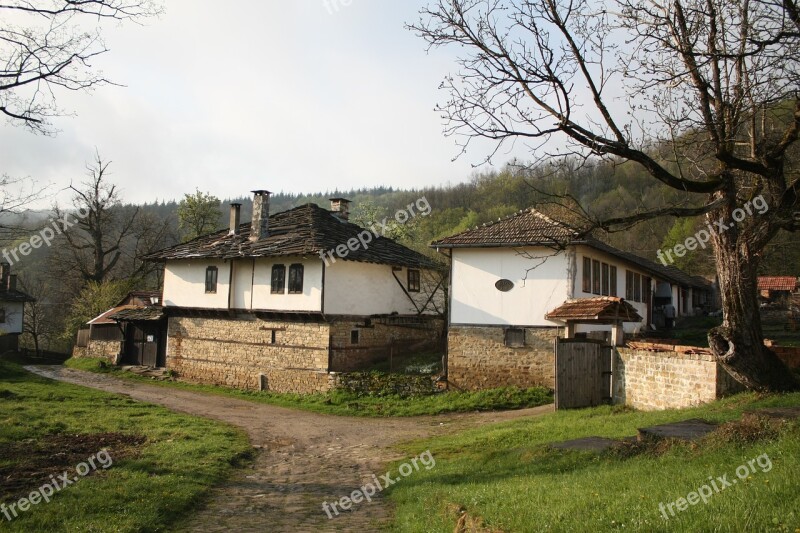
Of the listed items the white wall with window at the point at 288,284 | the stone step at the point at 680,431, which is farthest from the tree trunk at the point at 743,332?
the white wall with window at the point at 288,284

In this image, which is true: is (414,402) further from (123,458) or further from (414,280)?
(123,458)

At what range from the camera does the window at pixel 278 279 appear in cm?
2361

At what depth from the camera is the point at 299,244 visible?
23094 mm

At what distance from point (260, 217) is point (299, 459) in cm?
1511

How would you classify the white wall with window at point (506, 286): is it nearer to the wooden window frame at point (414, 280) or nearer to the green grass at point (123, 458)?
the wooden window frame at point (414, 280)

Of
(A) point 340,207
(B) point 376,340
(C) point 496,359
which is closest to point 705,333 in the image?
(C) point 496,359

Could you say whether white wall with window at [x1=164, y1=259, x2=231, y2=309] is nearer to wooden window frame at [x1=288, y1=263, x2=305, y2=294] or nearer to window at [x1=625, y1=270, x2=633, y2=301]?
wooden window frame at [x1=288, y1=263, x2=305, y2=294]

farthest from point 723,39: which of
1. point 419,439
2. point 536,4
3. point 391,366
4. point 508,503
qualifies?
point 391,366

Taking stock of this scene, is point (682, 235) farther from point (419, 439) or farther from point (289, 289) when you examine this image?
point (419, 439)

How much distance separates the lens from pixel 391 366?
22953 millimetres

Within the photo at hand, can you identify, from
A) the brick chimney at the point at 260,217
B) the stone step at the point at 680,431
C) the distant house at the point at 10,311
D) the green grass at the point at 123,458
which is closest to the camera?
the green grass at the point at 123,458

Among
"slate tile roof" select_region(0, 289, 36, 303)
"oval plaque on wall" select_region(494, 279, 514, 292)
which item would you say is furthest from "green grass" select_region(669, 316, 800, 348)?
"slate tile roof" select_region(0, 289, 36, 303)

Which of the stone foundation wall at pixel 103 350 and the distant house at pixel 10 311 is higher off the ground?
the distant house at pixel 10 311

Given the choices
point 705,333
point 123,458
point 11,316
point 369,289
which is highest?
point 369,289
